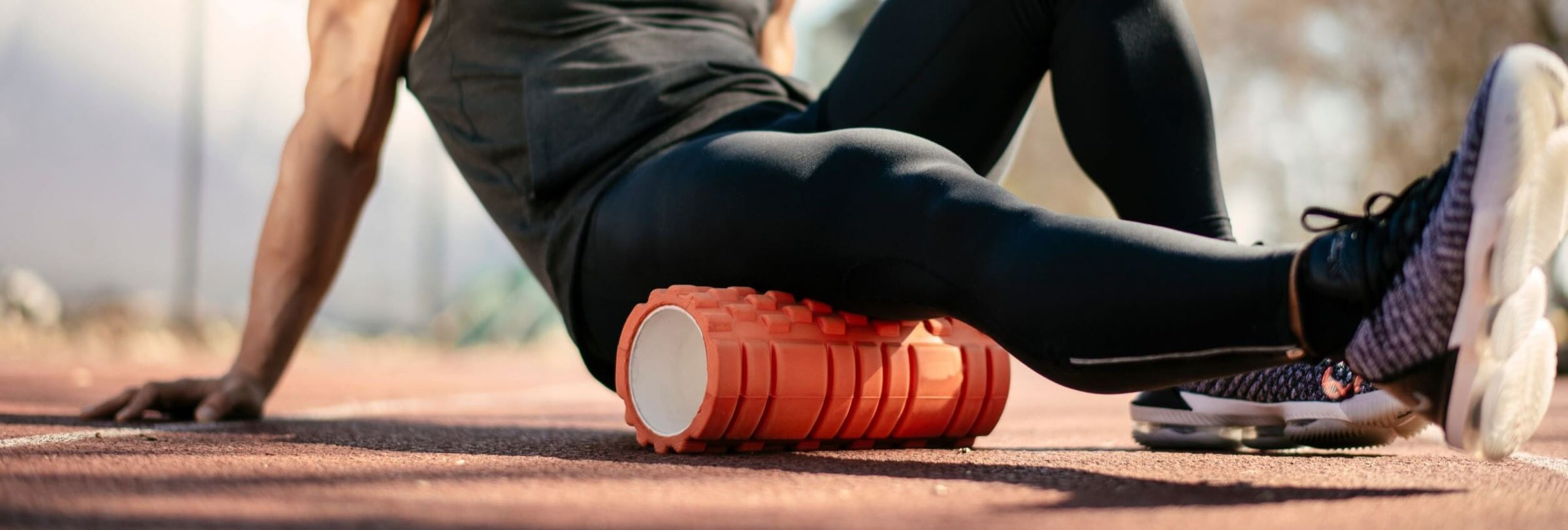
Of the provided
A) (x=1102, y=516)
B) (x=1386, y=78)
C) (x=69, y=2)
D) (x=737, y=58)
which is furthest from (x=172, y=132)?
(x=1386, y=78)

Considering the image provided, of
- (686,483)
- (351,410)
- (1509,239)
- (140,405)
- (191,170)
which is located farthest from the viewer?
(191,170)

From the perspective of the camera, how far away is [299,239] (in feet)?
6.38

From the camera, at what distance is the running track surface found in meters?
0.94

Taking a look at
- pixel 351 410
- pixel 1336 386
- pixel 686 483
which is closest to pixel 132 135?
pixel 351 410

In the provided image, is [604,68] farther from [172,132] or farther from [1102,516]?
[172,132]

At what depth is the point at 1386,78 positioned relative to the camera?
1061cm

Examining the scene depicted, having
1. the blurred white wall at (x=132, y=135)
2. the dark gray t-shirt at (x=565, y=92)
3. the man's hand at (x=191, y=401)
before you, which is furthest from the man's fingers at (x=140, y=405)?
the blurred white wall at (x=132, y=135)

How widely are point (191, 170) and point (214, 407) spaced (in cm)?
544

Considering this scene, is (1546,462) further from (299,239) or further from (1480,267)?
(299,239)

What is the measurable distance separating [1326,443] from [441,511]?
1.11 m

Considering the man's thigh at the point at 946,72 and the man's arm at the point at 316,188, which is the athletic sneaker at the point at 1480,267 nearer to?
the man's thigh at the point at 946,72

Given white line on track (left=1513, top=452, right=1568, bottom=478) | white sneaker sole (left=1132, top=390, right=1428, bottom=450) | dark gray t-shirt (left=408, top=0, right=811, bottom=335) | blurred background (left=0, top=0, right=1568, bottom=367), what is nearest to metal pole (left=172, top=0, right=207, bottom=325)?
blurred background (left=0, top=0, right=1568, bottom=367)

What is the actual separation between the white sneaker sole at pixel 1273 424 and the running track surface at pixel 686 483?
38 mm

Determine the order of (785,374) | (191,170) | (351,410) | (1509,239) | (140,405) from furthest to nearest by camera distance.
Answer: (191,170) < (351,410) < (140,405) < (785,374) < (1509,239)
